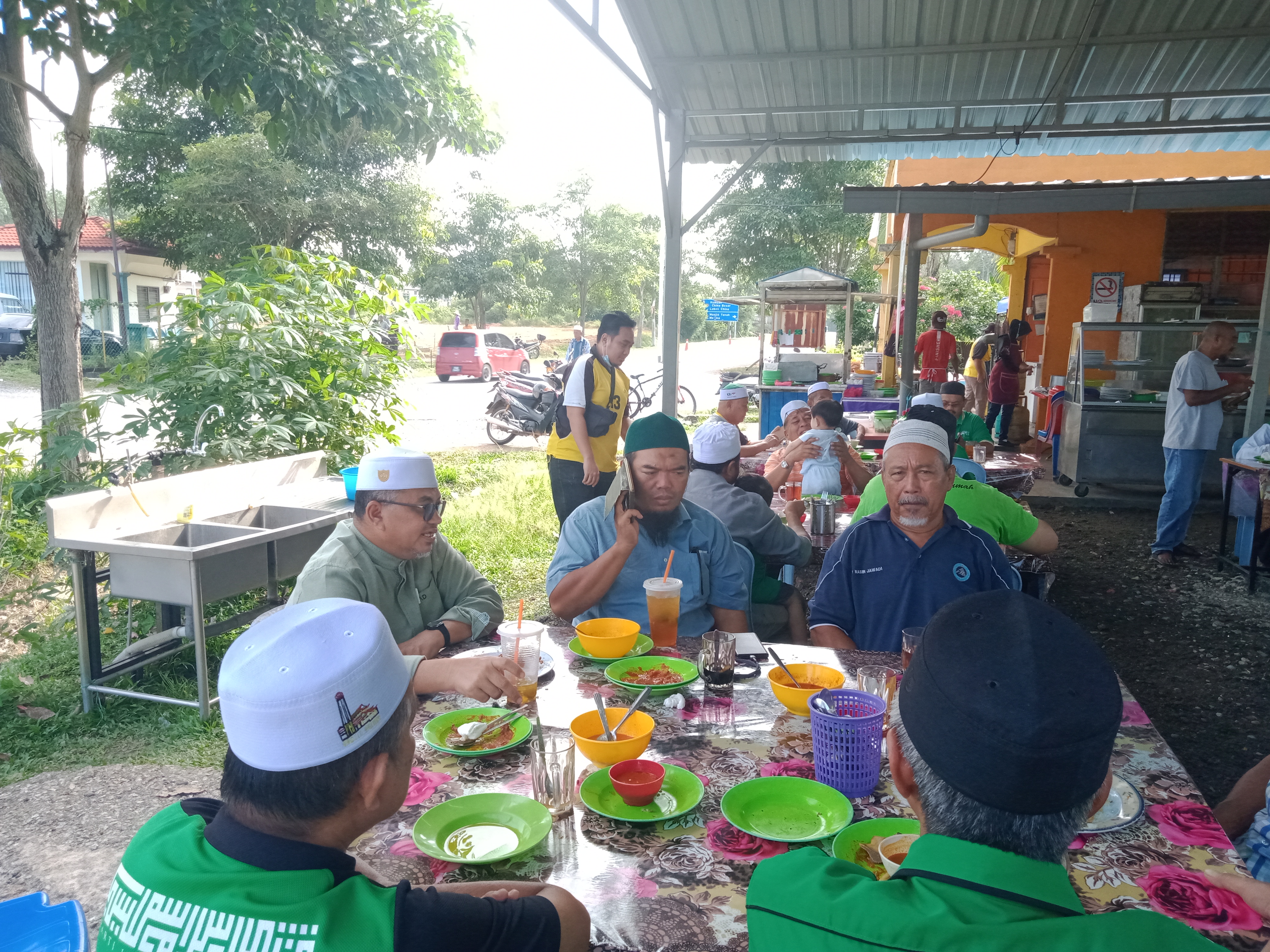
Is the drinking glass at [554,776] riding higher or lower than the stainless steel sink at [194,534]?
higher

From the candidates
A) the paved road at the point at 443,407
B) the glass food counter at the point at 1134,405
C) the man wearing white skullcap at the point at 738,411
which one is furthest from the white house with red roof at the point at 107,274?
the glass food counter at the point at 1134,405

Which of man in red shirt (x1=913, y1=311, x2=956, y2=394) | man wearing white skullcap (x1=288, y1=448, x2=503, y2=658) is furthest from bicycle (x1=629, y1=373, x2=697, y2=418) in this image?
man wearing white skullcap (x1=288, y1=448, x2=503, y2=658)

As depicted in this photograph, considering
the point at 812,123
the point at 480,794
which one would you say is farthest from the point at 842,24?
the point at 480,794

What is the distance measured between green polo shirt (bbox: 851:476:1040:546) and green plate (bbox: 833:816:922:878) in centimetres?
220

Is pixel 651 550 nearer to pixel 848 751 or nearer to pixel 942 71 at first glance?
pixel 848 751

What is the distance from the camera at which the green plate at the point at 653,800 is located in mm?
1644

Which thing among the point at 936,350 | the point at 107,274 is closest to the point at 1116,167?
the point at 936,350


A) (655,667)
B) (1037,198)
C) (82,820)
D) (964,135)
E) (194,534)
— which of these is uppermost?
(964,135)

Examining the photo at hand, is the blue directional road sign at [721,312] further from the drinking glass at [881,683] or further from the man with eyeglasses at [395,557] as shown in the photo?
the drinking glass at [881,683]

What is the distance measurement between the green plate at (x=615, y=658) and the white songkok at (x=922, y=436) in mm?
1210

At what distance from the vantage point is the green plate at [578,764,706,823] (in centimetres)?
164

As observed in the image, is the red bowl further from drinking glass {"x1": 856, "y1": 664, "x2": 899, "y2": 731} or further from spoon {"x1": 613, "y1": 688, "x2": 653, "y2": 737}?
drinking glass {"x1": 856, "y1": 664, "x2": 899, "y2": 731}

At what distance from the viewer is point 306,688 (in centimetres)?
118

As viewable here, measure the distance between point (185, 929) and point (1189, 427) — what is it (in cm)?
796
